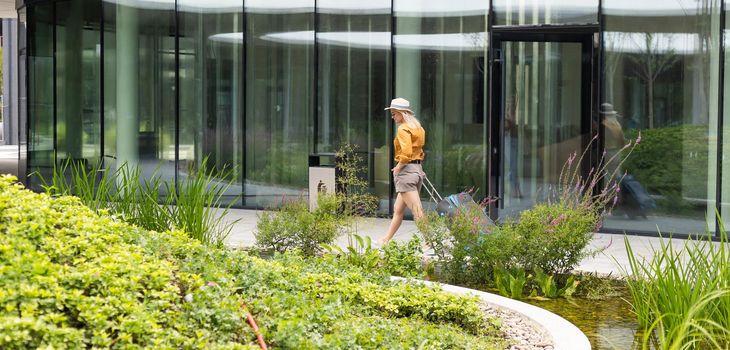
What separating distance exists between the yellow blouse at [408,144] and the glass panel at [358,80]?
14.0ft

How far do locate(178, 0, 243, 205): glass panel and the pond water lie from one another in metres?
10.1

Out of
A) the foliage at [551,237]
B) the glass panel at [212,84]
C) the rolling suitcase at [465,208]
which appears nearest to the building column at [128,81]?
the glass panel at [212,84]

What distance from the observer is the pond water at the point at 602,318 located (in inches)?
281

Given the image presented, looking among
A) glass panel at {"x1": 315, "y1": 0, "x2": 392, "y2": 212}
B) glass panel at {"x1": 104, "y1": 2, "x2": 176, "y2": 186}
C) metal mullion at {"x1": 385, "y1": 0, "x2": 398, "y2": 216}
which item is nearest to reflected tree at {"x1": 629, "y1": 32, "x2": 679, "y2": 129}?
metal mullion at {"x1": 385, "y1": 0, "x2": 398, "y2": 216}

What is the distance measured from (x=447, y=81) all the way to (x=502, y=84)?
3.27ft

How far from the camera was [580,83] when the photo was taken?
1473 centimetres

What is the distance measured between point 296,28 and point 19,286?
503 inches

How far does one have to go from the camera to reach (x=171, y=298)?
5.35m

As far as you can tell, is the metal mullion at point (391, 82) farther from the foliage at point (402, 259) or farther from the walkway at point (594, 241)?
the foliage at point (402, 259)

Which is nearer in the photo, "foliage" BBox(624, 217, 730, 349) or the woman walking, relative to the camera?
"foliage" BBox(624, 217, 730, 349)

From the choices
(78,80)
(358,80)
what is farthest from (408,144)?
(78,80)

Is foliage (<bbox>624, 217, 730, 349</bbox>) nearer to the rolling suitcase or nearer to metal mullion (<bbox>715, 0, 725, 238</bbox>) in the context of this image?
the rolling suitcase

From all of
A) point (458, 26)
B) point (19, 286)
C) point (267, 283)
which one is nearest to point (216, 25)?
point (458, 26)

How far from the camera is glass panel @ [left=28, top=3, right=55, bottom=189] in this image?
68.3 ft
